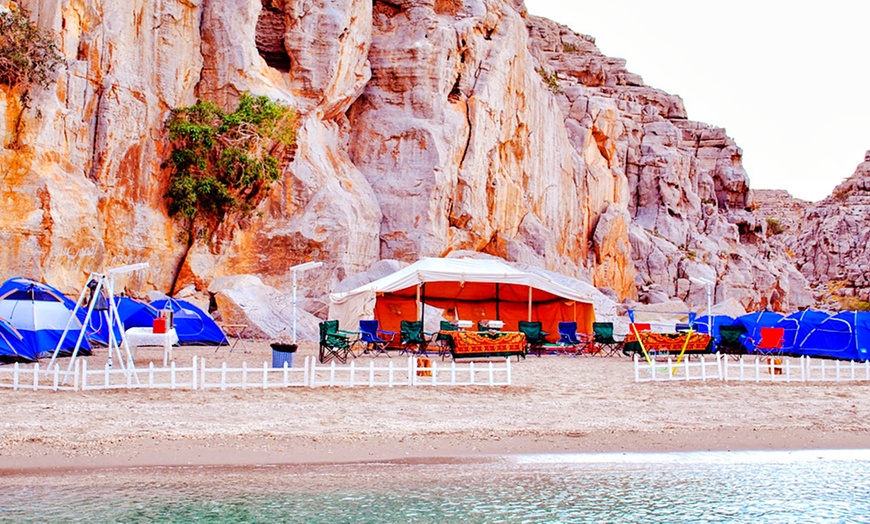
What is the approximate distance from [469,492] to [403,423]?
290 centimetres

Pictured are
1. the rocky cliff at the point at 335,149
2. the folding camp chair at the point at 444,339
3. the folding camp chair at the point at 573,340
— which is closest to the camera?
the folding camp chair at the point at 444,339

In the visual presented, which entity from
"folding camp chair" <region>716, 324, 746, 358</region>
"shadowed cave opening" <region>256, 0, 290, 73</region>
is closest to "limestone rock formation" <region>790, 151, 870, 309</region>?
"shadowed cave opening" <region>256, 0, 290, 73</region>

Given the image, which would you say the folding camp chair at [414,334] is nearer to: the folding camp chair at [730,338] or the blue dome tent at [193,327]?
the blue dome tent at [193,327]

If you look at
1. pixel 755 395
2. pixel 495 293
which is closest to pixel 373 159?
pixel 495 293

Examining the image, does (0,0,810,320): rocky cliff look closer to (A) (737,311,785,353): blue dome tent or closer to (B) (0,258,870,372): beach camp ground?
(B) (0,258,870,372): beach camp ground

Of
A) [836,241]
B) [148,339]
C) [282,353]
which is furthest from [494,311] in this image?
[836,241]

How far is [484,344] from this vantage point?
17.5 metres

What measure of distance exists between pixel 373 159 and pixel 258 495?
28.1 meters

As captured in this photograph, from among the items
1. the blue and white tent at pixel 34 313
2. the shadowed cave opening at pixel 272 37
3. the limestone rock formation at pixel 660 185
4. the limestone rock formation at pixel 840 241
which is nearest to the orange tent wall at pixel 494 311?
the blue and white tent at pixel 34 313

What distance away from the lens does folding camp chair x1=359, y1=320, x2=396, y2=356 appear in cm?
1967

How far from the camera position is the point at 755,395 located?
1391cm

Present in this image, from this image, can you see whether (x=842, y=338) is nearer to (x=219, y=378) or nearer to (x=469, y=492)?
(x=219, y=378)

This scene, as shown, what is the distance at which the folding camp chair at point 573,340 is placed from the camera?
870 inches

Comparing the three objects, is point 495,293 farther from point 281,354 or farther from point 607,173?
point 607,173
